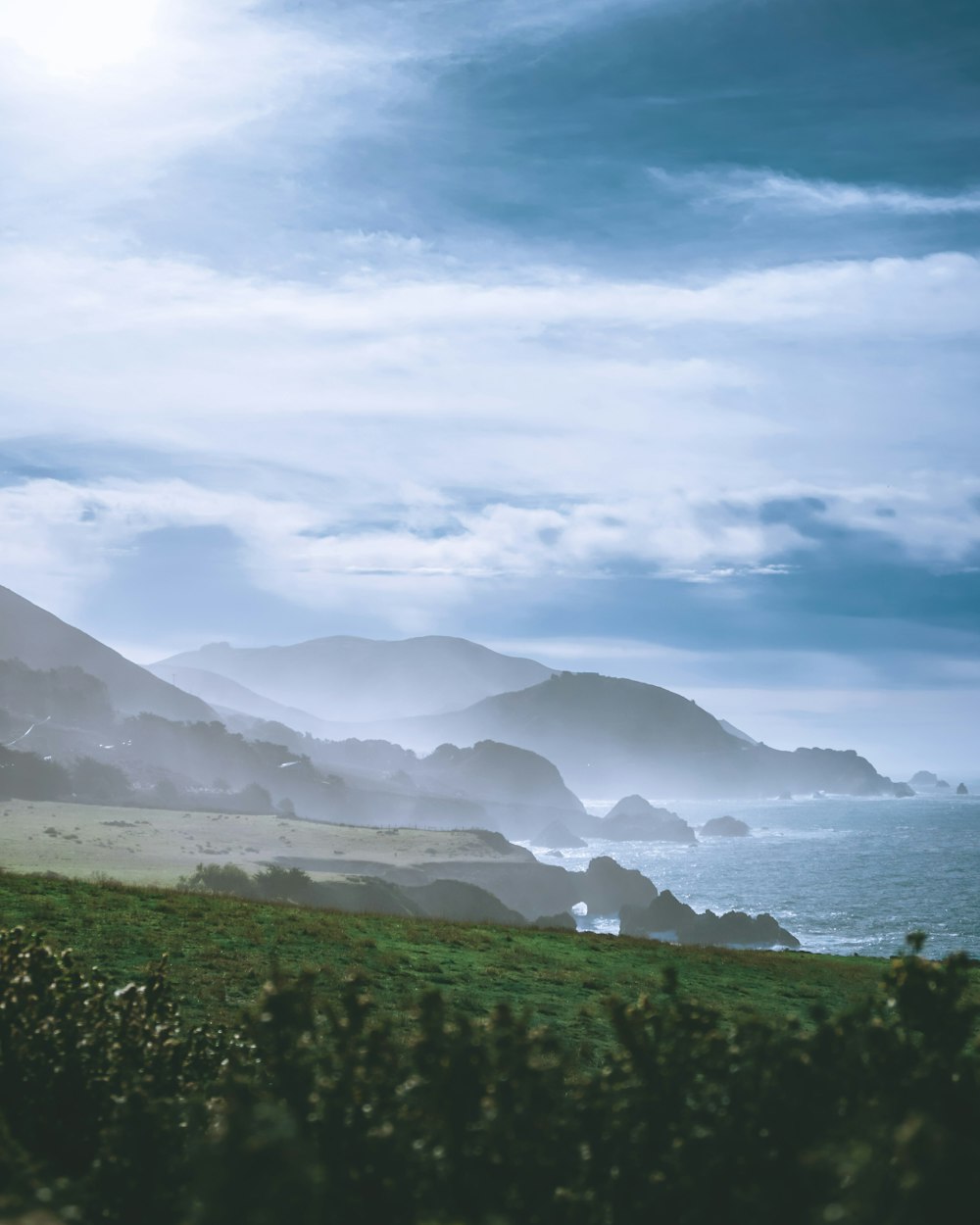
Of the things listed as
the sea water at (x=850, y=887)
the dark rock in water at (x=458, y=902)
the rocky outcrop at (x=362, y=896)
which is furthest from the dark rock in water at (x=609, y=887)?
the rocky outcrop at (x=362, y=896)

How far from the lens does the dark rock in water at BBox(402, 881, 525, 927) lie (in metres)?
88.1

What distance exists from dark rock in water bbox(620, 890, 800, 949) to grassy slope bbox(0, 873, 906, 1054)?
58.2 m

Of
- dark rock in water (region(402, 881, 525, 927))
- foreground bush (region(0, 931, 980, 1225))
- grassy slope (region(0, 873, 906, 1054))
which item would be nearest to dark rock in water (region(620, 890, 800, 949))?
dark rock in water (region(402, 881, 525, 927))

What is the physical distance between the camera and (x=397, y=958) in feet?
65.6

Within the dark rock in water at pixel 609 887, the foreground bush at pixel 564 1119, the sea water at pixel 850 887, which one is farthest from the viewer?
the dark rock in water at pixel 609 887

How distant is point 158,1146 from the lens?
5.41m

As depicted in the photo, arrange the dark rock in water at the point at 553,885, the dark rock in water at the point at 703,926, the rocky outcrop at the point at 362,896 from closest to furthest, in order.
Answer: the rocky outcrop at the point at 362,896, the dark rock in water at the point at 703,926, the dark rock in water at the point at 553,885

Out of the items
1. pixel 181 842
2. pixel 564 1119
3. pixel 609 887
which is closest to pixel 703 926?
pixel 609 887

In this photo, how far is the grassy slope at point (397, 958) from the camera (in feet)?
54.1

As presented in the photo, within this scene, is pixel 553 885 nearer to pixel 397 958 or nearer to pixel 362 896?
pixel 362 896

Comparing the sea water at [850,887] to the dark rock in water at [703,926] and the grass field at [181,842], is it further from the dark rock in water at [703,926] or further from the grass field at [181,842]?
the grass field at [181,842]

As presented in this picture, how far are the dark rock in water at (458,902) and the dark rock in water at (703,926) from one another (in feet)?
37.1

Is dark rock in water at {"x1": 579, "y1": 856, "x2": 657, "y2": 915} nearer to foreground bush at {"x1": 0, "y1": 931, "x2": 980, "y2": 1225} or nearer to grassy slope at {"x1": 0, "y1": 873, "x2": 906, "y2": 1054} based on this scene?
grassy slope at {"x1": 0, "y1": 873, "x2": 906, "y2": 1054}

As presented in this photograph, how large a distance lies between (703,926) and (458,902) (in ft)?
70.4
